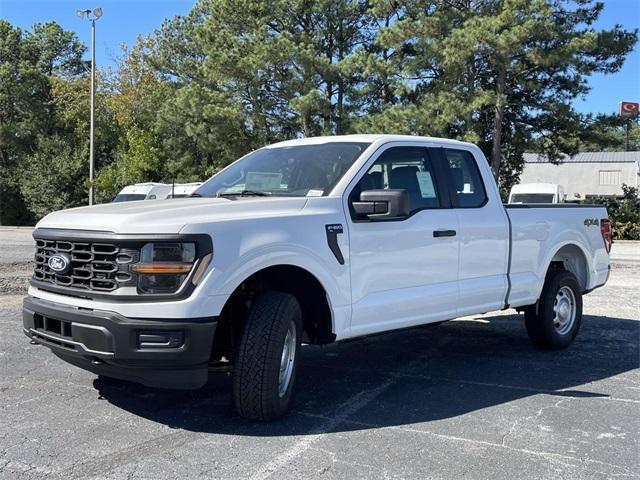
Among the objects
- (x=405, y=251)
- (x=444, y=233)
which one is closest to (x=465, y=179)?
(x=444, y=233)

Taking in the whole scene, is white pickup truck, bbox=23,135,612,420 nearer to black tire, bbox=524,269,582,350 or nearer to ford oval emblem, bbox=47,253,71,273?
ford oval emblem, bbox=47,253,71,273

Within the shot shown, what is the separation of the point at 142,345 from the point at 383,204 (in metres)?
1.92

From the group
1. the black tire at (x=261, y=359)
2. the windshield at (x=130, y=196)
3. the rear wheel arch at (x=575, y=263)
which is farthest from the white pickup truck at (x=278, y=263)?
the windshield at (x=130, y=196)

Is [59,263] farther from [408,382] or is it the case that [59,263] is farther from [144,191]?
[144,191]

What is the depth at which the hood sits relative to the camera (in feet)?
13.3

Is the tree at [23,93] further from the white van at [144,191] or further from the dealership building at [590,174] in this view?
the dealership building at [590,174]

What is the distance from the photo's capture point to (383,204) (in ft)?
15.7

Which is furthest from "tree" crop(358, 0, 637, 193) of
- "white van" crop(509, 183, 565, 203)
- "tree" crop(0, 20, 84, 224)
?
"tree" crop(0, 20, 84, 224)

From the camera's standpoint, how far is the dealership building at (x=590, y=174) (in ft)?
177

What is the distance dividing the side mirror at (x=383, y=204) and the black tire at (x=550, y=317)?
8.84 ft

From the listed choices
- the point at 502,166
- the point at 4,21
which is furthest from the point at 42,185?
the point at 502,166

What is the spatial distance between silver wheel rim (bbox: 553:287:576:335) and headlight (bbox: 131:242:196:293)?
14.4 feet

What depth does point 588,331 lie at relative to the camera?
26.8ft

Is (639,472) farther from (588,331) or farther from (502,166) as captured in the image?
(502,166)
